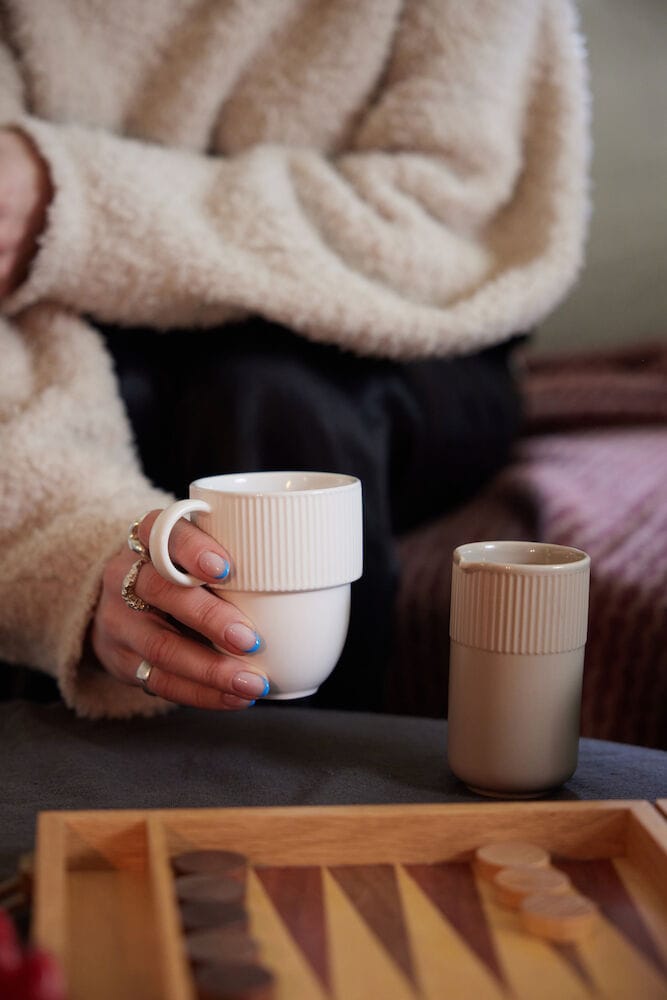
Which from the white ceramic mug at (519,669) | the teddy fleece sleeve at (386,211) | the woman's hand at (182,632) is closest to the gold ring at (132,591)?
the woman's hand at (182,632)

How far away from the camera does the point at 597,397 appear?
1.33 m

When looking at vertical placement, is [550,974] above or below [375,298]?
below

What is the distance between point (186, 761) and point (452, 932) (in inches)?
9.6

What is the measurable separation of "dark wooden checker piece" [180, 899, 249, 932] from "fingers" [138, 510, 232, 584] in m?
0.18

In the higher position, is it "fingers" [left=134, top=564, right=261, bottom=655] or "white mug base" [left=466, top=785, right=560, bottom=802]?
"fingers" [left=134, top=564, right=261, bottom=655]

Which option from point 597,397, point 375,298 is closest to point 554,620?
point 375,298

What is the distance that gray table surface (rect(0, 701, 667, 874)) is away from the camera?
545mm

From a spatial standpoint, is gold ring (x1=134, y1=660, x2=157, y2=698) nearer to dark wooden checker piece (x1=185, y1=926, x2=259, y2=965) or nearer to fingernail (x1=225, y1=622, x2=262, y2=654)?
fingernail (x1=225, y1=622, x2=262, y2=654)

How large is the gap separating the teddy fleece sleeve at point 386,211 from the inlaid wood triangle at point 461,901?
0.48m

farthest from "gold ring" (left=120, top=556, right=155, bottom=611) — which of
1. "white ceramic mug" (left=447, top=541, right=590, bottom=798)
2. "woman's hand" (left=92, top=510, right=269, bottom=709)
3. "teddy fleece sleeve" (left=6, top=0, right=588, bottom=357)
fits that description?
"teddy fleece sleeve" (left=6, top=0, right=588, bottom=357)

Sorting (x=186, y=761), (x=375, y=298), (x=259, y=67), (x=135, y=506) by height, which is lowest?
(x=186, y=761)

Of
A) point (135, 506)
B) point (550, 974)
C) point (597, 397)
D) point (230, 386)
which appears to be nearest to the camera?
point (550, 974)

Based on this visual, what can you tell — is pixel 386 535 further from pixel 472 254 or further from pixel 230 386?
pixel 472 254

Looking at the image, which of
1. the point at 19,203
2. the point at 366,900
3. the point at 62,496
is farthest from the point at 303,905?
the point at 19,203
